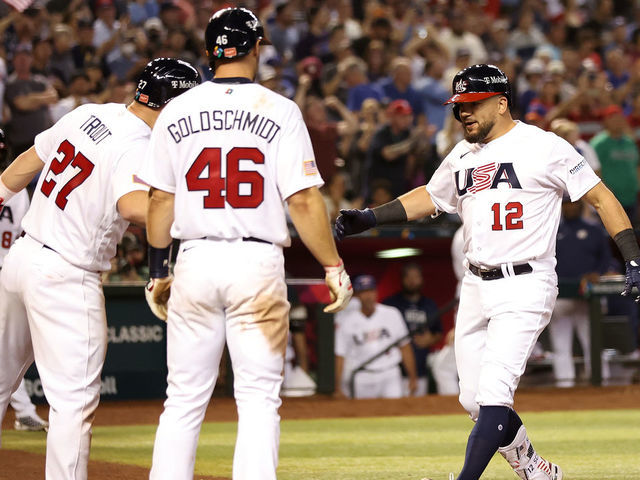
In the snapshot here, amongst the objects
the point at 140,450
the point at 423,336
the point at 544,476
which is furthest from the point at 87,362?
the point at 423,336

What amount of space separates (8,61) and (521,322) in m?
9.64

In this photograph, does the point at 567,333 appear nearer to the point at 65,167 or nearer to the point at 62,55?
the point at 62,55

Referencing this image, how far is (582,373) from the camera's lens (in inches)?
513

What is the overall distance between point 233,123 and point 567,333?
9.07 meters

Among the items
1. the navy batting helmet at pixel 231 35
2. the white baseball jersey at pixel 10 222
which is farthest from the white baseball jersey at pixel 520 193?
the white baseball jersey at pixel 10 222

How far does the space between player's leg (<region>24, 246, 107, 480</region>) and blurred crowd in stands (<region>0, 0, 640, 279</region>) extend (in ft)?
21.7

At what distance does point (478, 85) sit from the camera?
5.95 meters

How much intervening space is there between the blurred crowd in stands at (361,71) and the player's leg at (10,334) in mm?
6289

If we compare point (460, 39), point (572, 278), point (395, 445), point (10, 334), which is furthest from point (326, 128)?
point (10, 334)

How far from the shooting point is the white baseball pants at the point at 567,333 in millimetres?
12930

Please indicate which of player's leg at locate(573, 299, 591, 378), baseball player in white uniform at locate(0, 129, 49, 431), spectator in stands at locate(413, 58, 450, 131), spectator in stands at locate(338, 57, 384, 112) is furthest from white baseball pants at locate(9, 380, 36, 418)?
spectator in stands at locate(413, 58, 450, 131)

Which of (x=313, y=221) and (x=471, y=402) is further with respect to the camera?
(x=471, y=402)

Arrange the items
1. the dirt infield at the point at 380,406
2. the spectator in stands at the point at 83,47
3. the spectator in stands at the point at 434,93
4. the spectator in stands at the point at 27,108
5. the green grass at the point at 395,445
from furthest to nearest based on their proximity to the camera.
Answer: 1. the spectator in stands at the point at 434,93
2. the spectator in stands at the point at 83,47
3. the spectator in stands at the point at 27,108
4. the dirt infield at the point at 380,406
5. the green grass at the point at 395,445

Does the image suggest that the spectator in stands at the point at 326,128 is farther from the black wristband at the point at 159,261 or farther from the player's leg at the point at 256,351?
the player's leg at the point at 256,351
